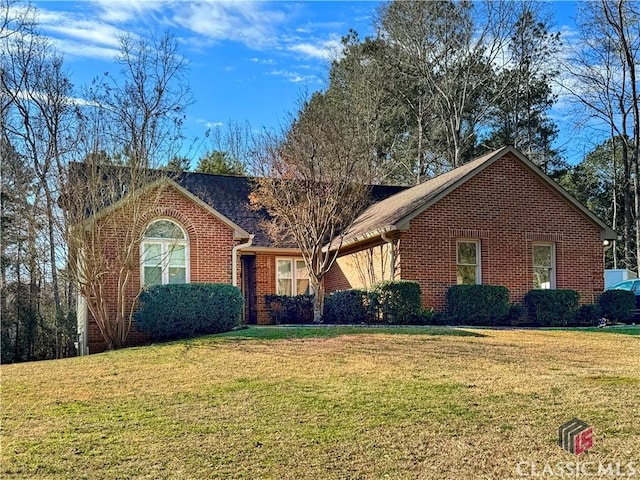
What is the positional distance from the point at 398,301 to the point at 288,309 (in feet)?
15.3

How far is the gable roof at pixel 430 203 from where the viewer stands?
1877 centimetres

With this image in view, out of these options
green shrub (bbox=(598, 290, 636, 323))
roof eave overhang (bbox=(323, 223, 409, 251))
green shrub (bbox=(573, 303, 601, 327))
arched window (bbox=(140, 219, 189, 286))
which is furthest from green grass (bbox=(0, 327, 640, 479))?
green shrub (bbox=(598, 290, 636, 323))

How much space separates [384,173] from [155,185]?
21.7 meters

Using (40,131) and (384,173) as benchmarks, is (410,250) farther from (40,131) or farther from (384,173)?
(384,173)

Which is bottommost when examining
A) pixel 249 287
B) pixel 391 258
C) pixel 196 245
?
pixel 249 287

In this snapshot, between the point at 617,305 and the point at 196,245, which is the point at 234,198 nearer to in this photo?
the point at 196,245

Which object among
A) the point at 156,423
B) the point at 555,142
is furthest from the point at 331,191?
the point at 555,142

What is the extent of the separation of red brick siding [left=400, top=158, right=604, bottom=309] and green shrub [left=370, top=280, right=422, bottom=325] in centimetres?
89

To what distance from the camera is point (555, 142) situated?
125 ft

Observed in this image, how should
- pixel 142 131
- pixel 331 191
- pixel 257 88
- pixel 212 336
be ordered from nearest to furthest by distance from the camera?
1. pixel 212 336
2. pixel 142 131
3. pixel 331 191
4. pixel 257 88

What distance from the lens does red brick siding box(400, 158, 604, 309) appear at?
1884cm

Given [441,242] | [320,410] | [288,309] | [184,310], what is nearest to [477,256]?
[441,242]

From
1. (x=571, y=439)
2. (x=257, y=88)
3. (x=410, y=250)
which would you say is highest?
(x=257, y=88)

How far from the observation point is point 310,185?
19.8 m
